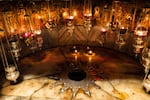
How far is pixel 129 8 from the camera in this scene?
28.6 feet

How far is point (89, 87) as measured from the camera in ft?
22.7

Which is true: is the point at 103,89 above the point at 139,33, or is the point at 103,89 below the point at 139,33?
below

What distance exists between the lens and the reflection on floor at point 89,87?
6.50m

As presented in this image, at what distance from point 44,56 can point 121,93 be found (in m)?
4.52

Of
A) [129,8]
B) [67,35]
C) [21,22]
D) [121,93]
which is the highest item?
[129,8]

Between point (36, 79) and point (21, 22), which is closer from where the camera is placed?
point (36, 79)

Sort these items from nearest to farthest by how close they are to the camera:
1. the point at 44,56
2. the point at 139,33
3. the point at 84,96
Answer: the point at 84,96, the point at 139,33, the point at 44,56

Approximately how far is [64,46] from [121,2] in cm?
410

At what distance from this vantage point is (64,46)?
33.9 feet

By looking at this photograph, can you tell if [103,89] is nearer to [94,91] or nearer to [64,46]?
[94,91]

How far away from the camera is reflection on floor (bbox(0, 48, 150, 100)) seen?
256 inches

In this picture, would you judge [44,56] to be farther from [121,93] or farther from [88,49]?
[121,93]

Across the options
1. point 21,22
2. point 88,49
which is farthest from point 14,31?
point 88,49

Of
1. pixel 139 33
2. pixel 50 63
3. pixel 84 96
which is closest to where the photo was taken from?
pixel 84 96
